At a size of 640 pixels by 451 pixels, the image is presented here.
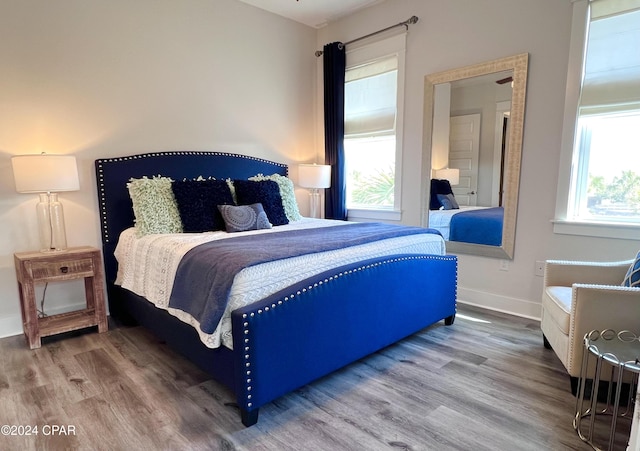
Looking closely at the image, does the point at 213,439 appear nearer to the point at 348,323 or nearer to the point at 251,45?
the point at 348,323

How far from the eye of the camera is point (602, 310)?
1828mm

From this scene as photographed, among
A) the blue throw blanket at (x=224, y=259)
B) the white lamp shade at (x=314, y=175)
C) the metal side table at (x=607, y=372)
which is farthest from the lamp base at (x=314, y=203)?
the metal side table at (x=607, y=372)

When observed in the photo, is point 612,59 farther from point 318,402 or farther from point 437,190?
point 318,402

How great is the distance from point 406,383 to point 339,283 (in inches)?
28.1

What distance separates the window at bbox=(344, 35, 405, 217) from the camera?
12.9 ft

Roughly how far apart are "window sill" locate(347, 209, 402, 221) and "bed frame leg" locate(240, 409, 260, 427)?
2697 mm

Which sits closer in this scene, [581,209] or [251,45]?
[581,209]

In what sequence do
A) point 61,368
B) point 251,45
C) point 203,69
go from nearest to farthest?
1. point 61,368
2. point 203,69
3. point 251,45

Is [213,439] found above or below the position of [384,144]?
below

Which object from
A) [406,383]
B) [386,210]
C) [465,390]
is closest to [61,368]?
[406,383]

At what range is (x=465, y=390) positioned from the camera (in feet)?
6.69

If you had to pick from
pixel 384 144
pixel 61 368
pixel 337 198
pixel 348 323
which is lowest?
pixel 61 368

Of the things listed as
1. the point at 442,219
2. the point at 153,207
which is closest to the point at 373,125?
the point at 442,219

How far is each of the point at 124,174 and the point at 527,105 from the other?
11.3ft
